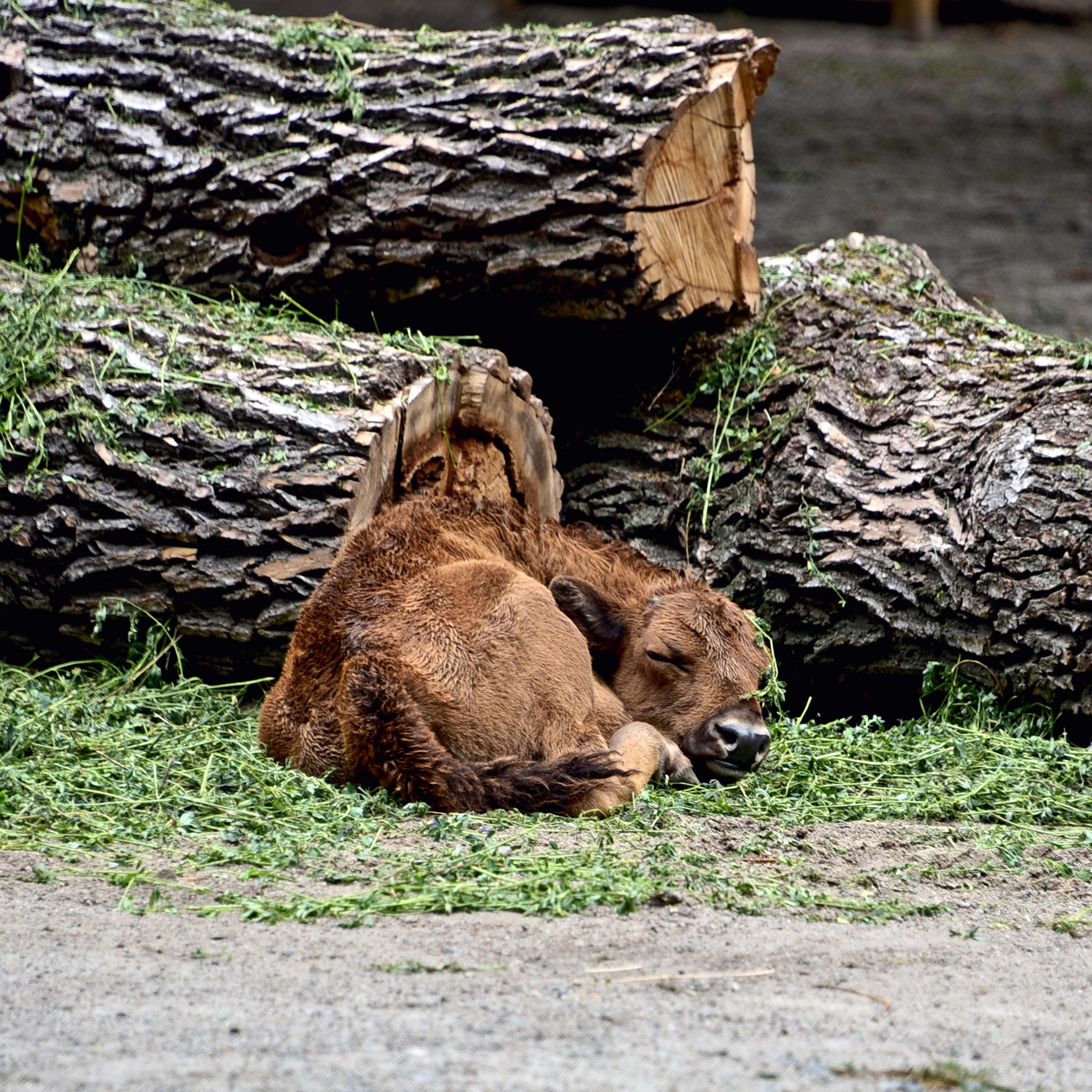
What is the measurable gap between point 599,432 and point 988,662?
2276 millimetres

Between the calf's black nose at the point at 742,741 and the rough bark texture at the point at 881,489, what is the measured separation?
113 centimetres

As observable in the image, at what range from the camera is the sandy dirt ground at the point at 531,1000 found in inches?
106

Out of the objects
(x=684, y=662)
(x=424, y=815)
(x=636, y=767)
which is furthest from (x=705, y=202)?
(x=424, y=815)

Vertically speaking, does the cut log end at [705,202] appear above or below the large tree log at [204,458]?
above

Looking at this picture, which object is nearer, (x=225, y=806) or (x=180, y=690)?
(x=225, y=806)

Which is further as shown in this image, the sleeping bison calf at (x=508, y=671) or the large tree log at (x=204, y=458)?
the large tree log at (x=204, y=458)

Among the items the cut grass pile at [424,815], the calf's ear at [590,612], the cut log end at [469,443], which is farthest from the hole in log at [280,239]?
the calf's ear at [590,612]

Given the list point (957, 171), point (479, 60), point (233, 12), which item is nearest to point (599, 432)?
point (479, 60)

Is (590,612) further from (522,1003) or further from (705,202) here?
(522,1003)

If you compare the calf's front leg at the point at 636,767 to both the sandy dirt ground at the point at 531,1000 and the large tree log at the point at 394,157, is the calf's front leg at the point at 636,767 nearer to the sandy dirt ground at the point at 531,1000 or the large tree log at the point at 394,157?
the sandy dirt ground at the point at 531,1000

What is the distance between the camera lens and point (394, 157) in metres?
6.66

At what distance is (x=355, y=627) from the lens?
496 centimetres

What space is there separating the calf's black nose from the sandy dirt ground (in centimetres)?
144

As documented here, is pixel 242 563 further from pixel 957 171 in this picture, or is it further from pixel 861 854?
pixel 957 171
